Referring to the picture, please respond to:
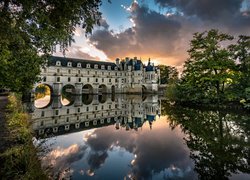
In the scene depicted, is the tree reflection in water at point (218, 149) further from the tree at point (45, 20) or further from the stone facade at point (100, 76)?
the stone facade at point (100, 76)

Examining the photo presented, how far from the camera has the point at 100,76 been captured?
66688mm

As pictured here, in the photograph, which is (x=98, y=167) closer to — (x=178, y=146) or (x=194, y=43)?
(x=178, y=146)

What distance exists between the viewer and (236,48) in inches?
1051

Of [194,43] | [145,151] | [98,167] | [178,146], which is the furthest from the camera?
[194,43]

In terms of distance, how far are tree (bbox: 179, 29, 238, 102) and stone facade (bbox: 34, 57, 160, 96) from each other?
36.7 meters

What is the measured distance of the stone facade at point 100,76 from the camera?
53.0m

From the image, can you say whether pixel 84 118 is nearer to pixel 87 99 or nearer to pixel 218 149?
pixel 218 149

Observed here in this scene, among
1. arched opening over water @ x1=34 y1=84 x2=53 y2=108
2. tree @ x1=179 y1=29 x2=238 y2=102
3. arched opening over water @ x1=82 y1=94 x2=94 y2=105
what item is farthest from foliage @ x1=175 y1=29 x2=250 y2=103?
arched opening over water @ x1=34 y1=84 x2=53 y2=108

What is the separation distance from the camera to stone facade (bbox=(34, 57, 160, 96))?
174 feet

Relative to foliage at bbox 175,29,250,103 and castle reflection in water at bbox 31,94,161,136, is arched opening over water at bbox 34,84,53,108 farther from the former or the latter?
foliage at bbox 175,29,250,103

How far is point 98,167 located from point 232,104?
23285 millimetres

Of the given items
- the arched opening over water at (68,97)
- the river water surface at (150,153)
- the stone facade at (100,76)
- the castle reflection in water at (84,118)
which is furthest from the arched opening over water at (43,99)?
the river water surface at (150,153)

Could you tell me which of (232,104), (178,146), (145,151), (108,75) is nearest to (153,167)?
(145,151)

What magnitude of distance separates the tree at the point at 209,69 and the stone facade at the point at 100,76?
36.7 m
